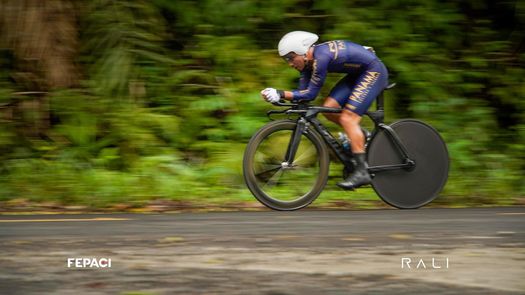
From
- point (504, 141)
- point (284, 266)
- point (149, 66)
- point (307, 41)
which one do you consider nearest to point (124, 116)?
point (149, 66)

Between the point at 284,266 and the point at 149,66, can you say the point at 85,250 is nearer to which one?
the point at 284,266

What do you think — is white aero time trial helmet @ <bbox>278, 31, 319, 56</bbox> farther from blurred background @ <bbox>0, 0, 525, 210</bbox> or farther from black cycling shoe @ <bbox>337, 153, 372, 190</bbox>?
blurred background @ <bbox>0, 0, 525, 210</bbox>

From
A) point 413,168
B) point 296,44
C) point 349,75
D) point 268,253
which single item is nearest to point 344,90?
point 349,75

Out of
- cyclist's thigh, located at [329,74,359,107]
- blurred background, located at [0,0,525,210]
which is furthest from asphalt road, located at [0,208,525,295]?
blurred background, located at [0,0,525,210]

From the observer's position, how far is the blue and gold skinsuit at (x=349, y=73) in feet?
26.0

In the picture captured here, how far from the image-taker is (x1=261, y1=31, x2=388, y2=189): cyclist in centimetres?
793

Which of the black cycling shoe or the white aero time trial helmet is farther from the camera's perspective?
the black cycling shoe

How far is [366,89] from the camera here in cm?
813

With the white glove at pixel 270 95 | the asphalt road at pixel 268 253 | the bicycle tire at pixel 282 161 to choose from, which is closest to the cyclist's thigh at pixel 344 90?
the bicycle tire at pixel 282 161

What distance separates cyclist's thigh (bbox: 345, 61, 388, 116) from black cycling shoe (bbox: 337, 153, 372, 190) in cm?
46

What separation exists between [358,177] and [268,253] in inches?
101

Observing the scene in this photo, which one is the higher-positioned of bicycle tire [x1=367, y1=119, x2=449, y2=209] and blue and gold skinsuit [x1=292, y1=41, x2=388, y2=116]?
blue and gold skinsuit [x1=292, y1=41, x2=388, y2=116]

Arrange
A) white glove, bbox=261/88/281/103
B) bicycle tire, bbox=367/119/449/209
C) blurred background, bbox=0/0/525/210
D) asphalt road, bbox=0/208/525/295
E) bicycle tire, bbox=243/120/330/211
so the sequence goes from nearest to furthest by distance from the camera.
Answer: asphalt road, bbox=0/208/525/295, white glove, bbox=261/88/281/103, bicycle tire, bbox=243/120/330/211, bicycle tire, bbox=367/119/449/209, blurred background, bbox=0/0/525/210

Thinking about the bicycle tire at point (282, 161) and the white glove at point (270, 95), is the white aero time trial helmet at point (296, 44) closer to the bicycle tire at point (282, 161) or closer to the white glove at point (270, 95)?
the white glove at point (270, 95)
